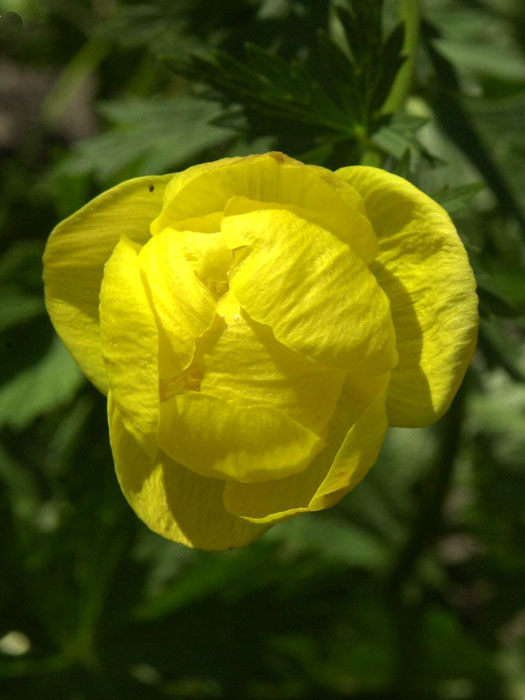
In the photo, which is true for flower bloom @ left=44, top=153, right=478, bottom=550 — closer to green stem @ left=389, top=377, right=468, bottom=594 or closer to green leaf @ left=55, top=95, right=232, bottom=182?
green leaf @ left=55, top=95, right=232, bottom=182

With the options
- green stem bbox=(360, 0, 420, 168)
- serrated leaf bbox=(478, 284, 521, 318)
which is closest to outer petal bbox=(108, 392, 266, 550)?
serrated leaf bbox=(478, 284, 521, 318)

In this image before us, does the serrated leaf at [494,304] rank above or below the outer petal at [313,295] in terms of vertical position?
below

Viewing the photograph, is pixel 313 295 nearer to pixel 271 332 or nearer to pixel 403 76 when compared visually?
pixel 271 332

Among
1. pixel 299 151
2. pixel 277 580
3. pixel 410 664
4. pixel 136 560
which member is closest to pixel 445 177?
pixel 299 151

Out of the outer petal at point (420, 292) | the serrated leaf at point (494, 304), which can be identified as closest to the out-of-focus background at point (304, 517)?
the serrated leaf at point (494, 304)

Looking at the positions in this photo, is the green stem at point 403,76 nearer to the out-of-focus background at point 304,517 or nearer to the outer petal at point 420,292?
the out-of-focus background at point 304,517

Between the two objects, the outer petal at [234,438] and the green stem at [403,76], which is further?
the green stem at [403,76]

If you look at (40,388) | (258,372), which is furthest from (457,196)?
(40,388)

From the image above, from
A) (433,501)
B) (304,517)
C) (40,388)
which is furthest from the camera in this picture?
(304,517)
